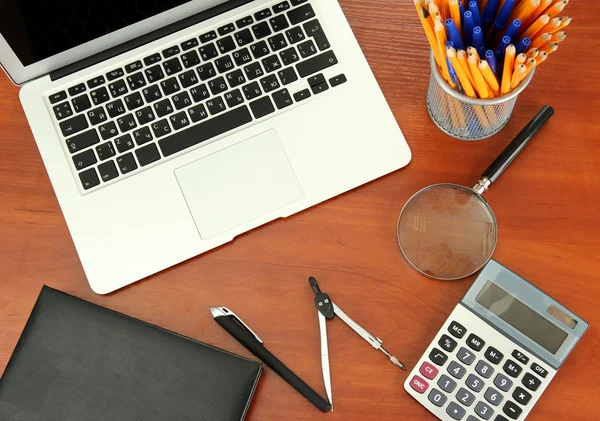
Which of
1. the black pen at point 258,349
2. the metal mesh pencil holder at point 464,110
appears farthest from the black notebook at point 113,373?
the metal mesh pencil holder at point 464,110

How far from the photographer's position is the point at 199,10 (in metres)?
0.72

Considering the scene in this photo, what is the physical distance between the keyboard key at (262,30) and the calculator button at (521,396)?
470mm

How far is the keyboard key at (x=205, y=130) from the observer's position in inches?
27.0

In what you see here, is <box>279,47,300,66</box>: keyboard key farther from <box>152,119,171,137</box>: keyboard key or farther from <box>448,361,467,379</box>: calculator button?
<box>448,361,467,379</box>: calculator button

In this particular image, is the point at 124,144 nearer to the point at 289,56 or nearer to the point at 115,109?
the point at 115,109

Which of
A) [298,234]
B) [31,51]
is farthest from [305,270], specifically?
[31,51]

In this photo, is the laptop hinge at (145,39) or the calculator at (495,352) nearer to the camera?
the calculator at (495,352)

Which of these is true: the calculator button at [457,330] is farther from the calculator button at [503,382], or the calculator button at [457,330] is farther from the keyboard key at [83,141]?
the keyboard key at [83,141]

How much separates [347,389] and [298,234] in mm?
175

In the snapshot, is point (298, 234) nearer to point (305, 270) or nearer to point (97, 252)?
point (305, 270)

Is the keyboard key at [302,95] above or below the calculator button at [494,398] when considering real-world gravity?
above

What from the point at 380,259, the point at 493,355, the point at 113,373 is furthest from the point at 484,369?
the point at 113,373

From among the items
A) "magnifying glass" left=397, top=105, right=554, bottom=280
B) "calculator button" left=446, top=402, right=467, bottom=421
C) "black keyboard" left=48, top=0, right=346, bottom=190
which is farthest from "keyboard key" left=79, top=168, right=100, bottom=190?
"calculator button" left=446, top=402, right=467, bottom=421

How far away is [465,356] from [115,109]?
466 millimetres
